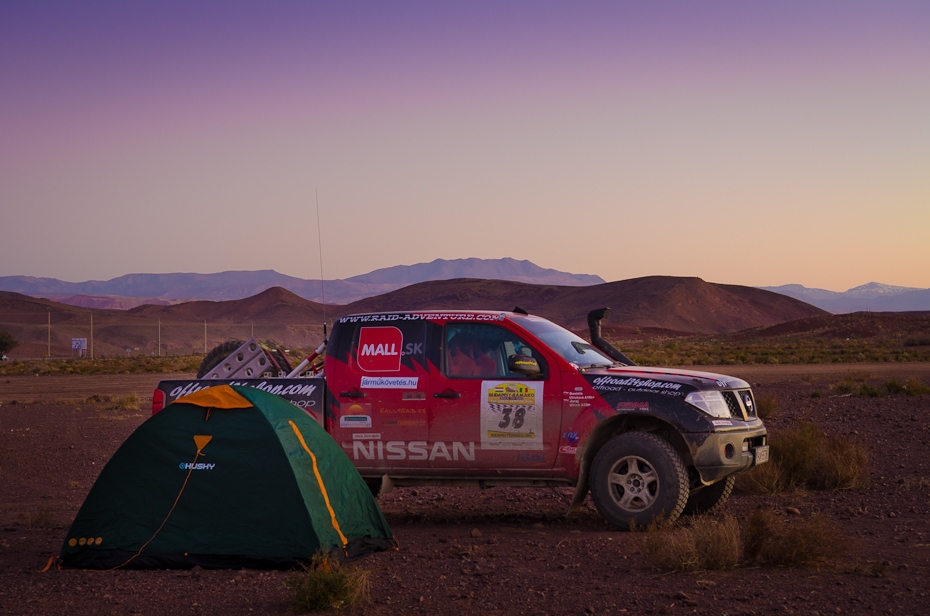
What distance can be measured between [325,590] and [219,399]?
2518 mm

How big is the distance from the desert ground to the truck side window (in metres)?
1.63

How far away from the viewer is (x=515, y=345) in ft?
32.2

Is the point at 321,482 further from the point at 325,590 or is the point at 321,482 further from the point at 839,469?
the point at 839,469

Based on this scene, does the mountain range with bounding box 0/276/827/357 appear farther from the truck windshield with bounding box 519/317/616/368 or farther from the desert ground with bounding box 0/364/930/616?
the truck windshield with bounding box 519/317/616/368

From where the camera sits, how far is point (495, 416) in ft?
31.0

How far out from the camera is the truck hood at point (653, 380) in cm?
921

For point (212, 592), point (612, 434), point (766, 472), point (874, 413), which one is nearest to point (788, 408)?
point (874, 413)

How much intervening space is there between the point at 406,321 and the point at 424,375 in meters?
0.65

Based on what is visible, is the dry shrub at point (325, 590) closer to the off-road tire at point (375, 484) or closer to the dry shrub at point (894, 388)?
the off-road tire at point (375, 484)

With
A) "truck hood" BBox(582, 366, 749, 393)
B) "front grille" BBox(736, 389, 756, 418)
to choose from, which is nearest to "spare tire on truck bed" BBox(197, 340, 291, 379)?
"truck hood" BBox(582, 366, 749, 393)

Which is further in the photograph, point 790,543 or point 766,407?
point 766,407

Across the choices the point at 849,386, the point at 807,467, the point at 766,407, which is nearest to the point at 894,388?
the point at 849,386

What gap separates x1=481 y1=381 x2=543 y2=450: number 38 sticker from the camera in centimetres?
935

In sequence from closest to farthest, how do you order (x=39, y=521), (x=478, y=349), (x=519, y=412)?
(x=519, y=412)
(x=478, y=349)
(x=39, y=521)
